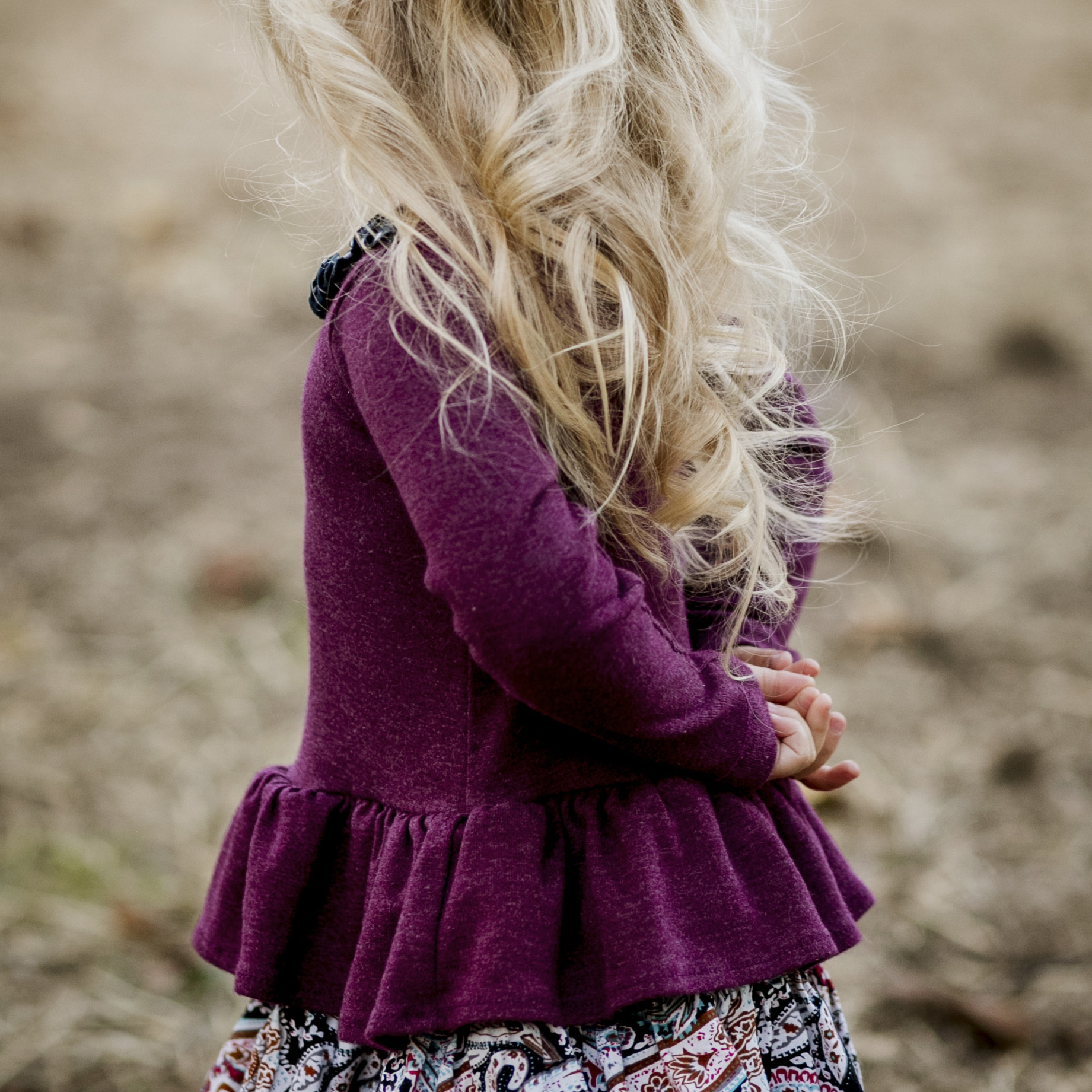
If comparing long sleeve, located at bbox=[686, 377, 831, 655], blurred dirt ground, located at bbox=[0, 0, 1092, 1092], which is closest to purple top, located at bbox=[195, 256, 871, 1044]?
long sleeve, located at bbox=[686, 377, 831, 655]

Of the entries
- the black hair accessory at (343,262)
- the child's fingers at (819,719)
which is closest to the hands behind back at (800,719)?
the child's fingers at (819,719)

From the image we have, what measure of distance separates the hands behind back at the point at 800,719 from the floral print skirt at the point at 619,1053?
0.66ft

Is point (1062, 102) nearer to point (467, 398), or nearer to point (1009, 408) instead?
point (1009, 408)

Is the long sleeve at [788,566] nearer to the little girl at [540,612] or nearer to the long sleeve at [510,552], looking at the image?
the little girl at [540,612]

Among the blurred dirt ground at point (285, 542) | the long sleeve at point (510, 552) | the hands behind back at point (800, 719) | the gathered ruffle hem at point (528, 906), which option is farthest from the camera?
the blurred dirt ground at point (285, 542)

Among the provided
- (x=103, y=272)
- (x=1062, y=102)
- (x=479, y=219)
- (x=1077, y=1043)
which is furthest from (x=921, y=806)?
(x=1062, y=102)

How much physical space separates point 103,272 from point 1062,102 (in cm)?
442

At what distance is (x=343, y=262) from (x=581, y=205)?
0.21m

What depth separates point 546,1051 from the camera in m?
1.00

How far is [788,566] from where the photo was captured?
1255 mm

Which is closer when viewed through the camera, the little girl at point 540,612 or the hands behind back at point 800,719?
the little girl at point 540,612

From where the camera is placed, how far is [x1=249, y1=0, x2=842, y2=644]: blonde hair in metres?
0.95

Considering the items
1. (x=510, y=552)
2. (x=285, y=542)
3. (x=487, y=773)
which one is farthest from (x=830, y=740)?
(x=285, y=542)

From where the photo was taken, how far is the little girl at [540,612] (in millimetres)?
912
